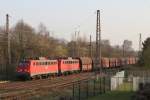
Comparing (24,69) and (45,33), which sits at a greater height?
(45,33)

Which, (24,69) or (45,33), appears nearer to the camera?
(24,69)

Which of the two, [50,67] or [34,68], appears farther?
[50,67]

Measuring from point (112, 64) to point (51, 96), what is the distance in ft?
228

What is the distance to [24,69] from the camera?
56.9 metres

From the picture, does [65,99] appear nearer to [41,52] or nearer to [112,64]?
[41,52]

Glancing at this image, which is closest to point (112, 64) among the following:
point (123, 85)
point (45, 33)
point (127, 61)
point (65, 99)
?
point (127, 61)

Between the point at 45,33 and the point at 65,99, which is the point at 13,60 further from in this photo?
the point at 65,99

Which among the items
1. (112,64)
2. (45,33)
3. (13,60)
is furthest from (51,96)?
(45,33)

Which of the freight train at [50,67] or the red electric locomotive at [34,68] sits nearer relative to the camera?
the red electric locomotive at [34,68]

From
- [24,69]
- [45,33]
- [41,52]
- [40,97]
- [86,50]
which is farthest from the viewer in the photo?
[86,50]

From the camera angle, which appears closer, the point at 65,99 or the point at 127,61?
the point at 65,99

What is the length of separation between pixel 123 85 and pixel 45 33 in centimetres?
8245

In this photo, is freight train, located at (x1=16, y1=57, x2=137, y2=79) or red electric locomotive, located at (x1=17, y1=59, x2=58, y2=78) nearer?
red electric locomotive, located at (x1=17, y1=59, x2=58, y2=78)

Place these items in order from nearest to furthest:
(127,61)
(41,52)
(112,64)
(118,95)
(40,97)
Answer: (40,97)
(118,95)
(41,52)
(112,64)
(127,61)
